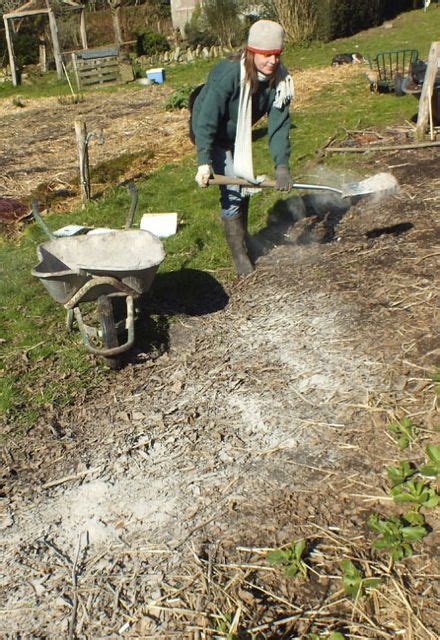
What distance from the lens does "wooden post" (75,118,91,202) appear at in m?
8.35

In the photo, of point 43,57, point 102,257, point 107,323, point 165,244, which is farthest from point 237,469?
point 43,57

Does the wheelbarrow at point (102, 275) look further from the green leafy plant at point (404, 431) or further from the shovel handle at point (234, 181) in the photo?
the green leafy plant at point (404, 431)

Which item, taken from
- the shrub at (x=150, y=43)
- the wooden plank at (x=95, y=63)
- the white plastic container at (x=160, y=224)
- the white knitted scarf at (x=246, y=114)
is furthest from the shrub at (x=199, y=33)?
the white knitted scarf at (x=246, y=114)

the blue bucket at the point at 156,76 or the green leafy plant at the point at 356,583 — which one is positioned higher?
the blue bucket at the point at 156,76

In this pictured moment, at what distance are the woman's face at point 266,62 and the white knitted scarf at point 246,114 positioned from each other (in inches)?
5.5

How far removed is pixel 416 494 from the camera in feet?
11.1

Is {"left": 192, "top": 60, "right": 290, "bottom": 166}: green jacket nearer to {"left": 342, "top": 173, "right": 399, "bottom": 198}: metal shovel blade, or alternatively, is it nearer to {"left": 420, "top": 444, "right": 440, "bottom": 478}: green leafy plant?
{"left": 342, "top": 173, "right": 399, "bottom": 198}: metal shovel blade

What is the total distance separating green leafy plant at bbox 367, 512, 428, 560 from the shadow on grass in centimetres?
236

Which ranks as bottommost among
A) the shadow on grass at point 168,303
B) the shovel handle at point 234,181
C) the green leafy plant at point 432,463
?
the shadow on grass at point 168,303

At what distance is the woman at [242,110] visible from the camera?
4984mm

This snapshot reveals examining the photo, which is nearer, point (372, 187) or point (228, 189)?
point (228, 189)

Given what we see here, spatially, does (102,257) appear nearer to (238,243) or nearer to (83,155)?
(238,243)

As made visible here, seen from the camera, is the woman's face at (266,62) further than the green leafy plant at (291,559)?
Yes

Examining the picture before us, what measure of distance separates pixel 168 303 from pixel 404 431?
2.64m
